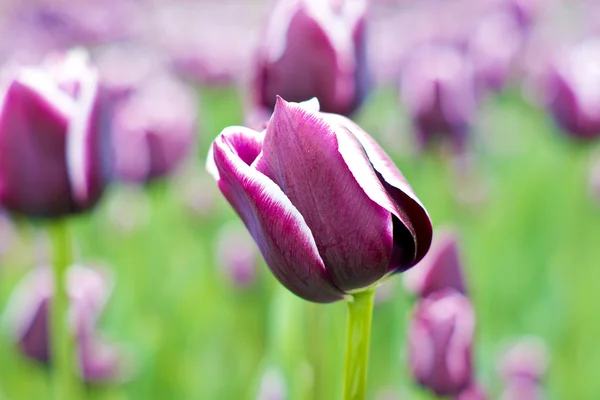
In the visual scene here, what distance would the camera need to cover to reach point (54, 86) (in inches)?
31.5

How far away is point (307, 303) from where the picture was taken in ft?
3.39

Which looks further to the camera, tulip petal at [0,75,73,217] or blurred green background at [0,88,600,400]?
blurred green background at [0,88,600,400]

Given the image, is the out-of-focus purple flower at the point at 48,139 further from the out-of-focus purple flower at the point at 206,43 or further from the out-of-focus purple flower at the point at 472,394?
the out-of-focus purple flower at the point at 206,43

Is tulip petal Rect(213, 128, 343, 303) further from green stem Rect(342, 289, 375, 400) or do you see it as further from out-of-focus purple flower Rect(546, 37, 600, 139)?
out-of-focus purple flower Rect(546, 37, 600, 139)

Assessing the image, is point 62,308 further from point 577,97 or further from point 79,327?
A: point 577,97

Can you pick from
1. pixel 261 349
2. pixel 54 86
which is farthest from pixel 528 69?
pixel 54 86

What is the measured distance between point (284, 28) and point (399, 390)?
506 mm

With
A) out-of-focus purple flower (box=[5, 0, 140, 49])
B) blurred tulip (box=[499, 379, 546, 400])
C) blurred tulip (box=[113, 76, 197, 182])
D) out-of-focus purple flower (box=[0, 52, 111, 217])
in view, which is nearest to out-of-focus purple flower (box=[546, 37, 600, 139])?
blurred tulip (box=[499, 379, 546, 400])

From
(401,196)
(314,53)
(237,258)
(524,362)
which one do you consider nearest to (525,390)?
(524,362)

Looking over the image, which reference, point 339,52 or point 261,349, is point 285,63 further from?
point 261,349

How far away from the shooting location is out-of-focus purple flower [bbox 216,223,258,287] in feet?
5.48

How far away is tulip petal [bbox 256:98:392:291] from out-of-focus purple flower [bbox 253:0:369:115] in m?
0.39

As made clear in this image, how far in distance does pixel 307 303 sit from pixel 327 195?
52cm

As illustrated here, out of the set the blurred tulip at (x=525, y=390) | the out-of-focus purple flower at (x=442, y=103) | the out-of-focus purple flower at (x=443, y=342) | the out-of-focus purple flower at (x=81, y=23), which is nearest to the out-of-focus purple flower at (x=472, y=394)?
the out-of-focus purple flower at (x=443, y=342)
